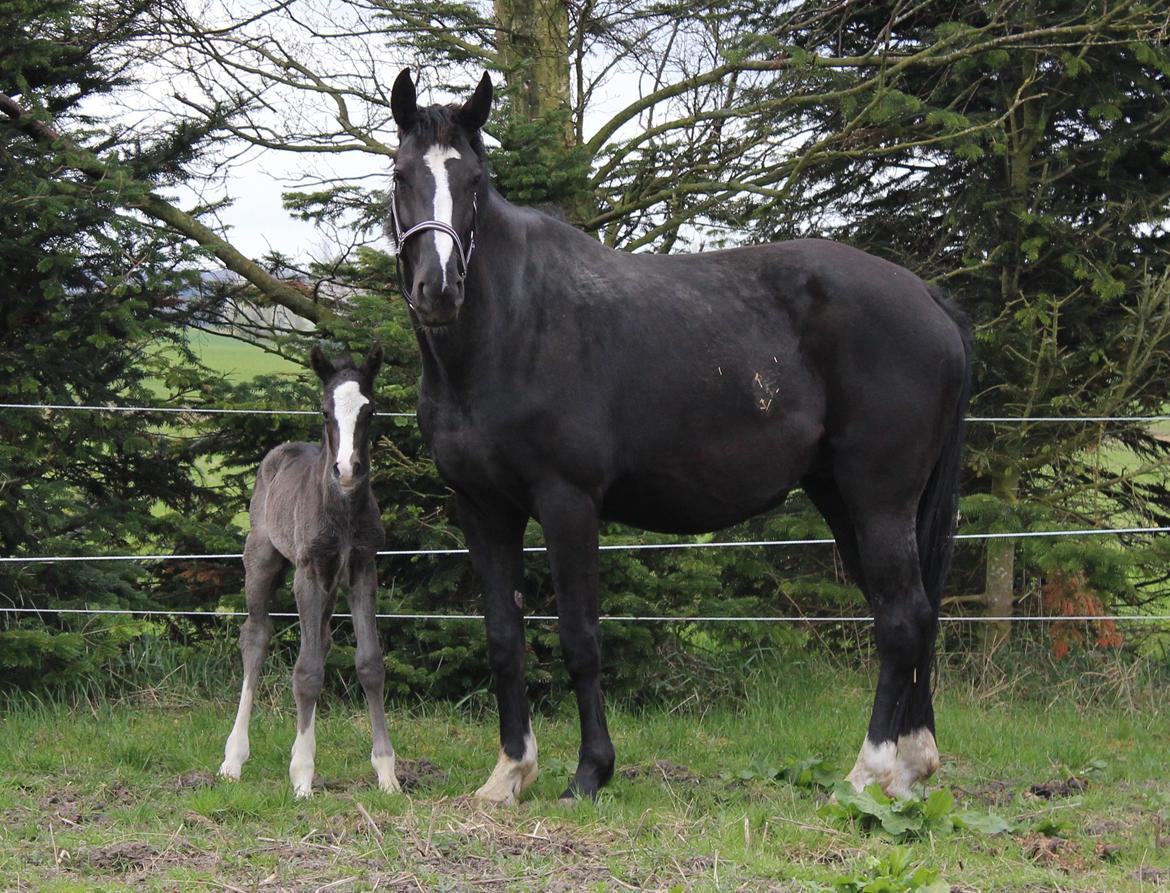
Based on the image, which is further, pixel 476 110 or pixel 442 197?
pixel 476 110

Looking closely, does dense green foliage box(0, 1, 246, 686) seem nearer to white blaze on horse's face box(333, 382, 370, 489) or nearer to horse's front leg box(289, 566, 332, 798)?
horse's front leg box(289, 566, 332, 798)

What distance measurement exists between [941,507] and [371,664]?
2.61 m

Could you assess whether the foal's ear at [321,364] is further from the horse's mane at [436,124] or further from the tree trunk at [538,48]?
the tree trunk at [538,48]

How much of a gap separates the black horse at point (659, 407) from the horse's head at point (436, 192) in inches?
0.5

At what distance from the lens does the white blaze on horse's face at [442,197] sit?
14.8 feet

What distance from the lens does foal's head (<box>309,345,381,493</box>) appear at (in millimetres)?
4952

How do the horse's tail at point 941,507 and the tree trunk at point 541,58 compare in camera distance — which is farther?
the tree trunk at point 541,58

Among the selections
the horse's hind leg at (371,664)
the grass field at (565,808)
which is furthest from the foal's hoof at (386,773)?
the grass field at (565,808)

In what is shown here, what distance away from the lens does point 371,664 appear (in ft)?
17.3

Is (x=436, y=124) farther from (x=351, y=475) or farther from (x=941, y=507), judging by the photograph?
(x=941, y=507)

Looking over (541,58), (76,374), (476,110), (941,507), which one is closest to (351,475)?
(476,110)

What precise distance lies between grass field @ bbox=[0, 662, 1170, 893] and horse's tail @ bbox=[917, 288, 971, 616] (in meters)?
0.93

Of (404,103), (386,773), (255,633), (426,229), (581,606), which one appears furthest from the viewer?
(255,633)

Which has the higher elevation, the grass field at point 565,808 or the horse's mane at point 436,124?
the horse's mane at point 436,124
